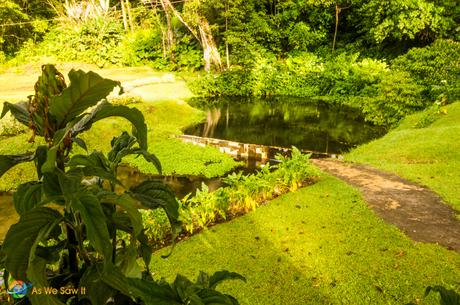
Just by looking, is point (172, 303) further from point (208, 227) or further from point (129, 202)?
point (208, 227)

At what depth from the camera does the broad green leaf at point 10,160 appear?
135 cm

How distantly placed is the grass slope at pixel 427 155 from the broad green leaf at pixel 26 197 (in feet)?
24.7

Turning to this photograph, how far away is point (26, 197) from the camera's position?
136cm

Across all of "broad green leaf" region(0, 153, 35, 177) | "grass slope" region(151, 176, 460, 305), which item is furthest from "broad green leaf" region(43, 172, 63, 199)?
"grass slope" region(151, 176, 460, 305)

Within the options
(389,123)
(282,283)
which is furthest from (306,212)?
(389,123)

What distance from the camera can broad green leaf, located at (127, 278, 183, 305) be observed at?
4.63 feet

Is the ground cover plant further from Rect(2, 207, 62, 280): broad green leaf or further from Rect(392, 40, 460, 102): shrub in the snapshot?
Rect(392, 40, 460, 102): shrub

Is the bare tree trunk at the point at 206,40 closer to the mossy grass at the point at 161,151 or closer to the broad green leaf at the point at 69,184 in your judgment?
the mossy grass at the point at 161,151

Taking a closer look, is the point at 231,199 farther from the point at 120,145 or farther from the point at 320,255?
the point at 120,145

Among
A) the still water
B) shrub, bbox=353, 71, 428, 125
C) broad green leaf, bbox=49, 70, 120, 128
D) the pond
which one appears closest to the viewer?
broad green leaf, bbox=49, 70, 120, 128

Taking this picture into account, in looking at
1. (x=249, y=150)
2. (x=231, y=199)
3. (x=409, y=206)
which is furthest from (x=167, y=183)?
(x=409, y=206)

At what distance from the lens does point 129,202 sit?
1229mm

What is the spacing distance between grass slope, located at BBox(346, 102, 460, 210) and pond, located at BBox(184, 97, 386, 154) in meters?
2.06

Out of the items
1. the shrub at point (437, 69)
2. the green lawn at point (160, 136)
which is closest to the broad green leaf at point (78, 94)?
the green lawn at point (160, 136)
